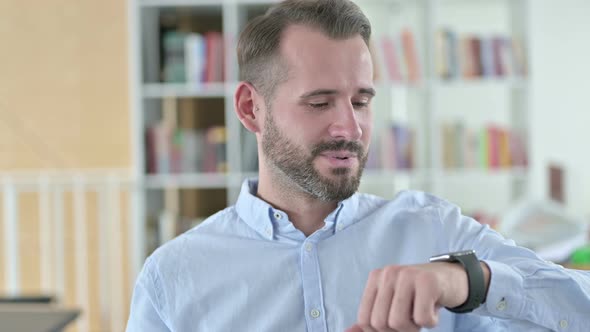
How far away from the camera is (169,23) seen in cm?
408

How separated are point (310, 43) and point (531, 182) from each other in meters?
2.93

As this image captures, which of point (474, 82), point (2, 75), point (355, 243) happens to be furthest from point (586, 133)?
point (355, 243)

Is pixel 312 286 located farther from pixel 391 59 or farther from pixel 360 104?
pixel 391 59

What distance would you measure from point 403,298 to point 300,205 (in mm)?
521

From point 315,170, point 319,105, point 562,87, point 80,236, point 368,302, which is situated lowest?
point 80,236

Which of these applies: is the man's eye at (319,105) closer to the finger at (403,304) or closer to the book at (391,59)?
the finger at (403,304)

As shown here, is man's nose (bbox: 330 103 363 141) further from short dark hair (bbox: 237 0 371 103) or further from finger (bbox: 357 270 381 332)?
finger (bbox: 357 270 381 332)

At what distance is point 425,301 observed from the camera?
90 cm

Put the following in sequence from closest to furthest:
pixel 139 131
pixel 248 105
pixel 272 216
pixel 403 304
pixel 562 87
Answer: pixel 403 304
pixel 272 216
pixel 248 105
pixel 139 131
pixel 562 87

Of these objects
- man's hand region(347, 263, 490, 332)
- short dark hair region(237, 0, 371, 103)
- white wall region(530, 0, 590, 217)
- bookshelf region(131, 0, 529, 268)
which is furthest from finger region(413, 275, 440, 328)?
white wall region(530, 0, 590, 217)

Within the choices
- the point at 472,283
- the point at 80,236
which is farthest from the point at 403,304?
the point at 80,236

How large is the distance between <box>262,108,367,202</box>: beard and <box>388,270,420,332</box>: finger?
40 cm

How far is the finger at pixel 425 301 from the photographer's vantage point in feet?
2.93

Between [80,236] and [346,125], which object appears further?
[80,236]
